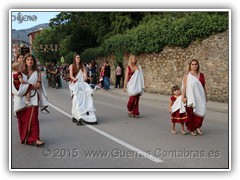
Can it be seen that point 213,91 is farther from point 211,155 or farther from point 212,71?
point 211,155

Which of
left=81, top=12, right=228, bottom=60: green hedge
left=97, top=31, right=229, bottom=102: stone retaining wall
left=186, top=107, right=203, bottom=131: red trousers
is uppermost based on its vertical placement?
left=81, top=12, right=228, bottom=60: green hedge

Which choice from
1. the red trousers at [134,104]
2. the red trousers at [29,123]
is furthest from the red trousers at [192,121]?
the red trousers at [29,123]

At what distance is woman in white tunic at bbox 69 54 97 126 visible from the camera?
1094 centimetres

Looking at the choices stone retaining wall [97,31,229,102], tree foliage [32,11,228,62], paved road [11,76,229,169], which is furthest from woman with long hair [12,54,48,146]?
stone retaining wall [97,31,229,102]

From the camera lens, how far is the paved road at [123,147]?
6902mm

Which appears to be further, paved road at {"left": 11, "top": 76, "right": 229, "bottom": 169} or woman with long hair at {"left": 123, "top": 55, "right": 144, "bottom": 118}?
woman with long hair at {"left": 123, "top": 55, "right": 144, "bottom": 118}

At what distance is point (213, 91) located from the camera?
57.0 ft

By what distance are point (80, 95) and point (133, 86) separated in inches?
82.3

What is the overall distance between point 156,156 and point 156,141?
131 cm

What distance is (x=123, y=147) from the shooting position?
8.05 m

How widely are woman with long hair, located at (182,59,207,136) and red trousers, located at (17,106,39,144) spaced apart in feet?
11.5

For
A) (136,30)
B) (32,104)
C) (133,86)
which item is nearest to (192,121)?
(133,86)

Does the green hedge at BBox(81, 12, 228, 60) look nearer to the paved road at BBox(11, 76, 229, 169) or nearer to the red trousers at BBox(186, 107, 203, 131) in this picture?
the red trousers at BBox(186, 107, 203, 131)

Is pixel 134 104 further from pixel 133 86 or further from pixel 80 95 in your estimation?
pixel 80 95
